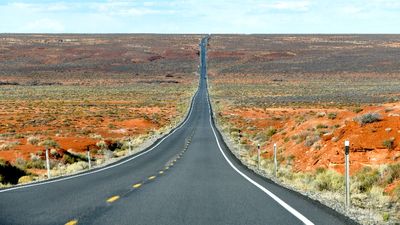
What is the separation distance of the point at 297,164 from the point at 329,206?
12340mm

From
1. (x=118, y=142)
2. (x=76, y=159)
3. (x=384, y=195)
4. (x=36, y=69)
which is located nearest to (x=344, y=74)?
(x=36, y=69)

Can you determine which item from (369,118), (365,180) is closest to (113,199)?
→ (365,180)

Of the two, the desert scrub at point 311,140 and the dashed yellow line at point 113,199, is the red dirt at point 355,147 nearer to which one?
the desert scrub at point 311,140

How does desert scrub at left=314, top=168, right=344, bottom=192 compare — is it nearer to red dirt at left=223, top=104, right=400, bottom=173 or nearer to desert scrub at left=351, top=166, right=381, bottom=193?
desert scrub at left=351, top=166, right=381, bottom=193

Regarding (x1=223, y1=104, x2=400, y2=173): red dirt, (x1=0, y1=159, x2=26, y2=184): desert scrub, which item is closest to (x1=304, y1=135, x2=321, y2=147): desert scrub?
(x1=223, y1=104, x2=400, y2=173): red dirt

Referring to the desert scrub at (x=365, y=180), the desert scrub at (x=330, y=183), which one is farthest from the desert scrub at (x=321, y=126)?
the desert scrub at (x=330, y=183)

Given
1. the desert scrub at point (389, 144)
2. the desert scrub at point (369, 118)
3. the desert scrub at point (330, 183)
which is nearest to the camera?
the desert scrub at point (330, 183)

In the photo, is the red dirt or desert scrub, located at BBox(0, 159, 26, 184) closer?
the red dirt

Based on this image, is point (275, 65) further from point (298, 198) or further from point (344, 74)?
point (298, 198)

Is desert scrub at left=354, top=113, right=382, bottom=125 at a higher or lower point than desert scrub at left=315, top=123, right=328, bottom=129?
higher

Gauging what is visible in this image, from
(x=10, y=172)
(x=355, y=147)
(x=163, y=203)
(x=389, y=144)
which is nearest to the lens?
(x=163, y=203)

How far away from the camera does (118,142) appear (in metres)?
39.3

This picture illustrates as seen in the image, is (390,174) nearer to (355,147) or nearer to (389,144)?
(389,144)

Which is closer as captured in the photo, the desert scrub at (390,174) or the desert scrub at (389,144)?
the desert scrub at (390,174)
